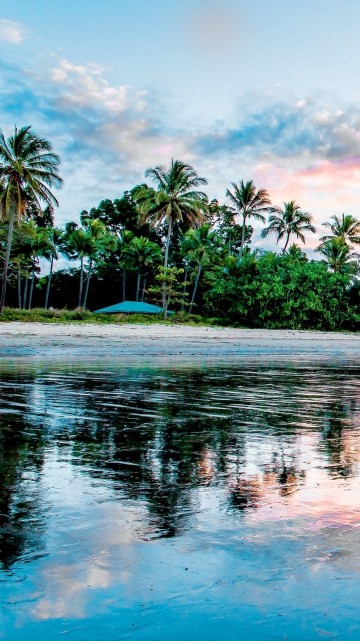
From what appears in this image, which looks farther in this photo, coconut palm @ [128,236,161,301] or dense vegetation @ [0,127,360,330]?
coconut palm @ [128,236,161,301]

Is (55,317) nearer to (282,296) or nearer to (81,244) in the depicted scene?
(282,296)

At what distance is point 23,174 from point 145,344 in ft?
54.8

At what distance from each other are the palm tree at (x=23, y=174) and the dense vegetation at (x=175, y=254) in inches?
2.3

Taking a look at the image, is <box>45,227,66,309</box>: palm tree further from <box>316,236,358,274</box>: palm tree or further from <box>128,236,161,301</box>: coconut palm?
<box>316,236,358,274</box>: palm tree

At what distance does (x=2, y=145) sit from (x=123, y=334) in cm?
1551

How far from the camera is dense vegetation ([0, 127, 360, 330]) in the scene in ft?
128

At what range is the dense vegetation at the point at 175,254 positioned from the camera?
39.0 meters

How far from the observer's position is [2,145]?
125 ft

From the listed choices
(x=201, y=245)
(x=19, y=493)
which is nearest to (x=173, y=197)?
(x=201, y=245)

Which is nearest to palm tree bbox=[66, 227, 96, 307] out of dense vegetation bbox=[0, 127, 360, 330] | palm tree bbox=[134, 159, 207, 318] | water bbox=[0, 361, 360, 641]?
dense vegetation bbox=[0, 127, 360, 330]

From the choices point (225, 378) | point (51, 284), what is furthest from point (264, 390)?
point (51, 284)

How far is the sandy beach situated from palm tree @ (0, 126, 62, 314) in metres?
9.35

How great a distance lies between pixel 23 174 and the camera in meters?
37.6

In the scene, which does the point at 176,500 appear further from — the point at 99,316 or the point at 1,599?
the point at 99,316
